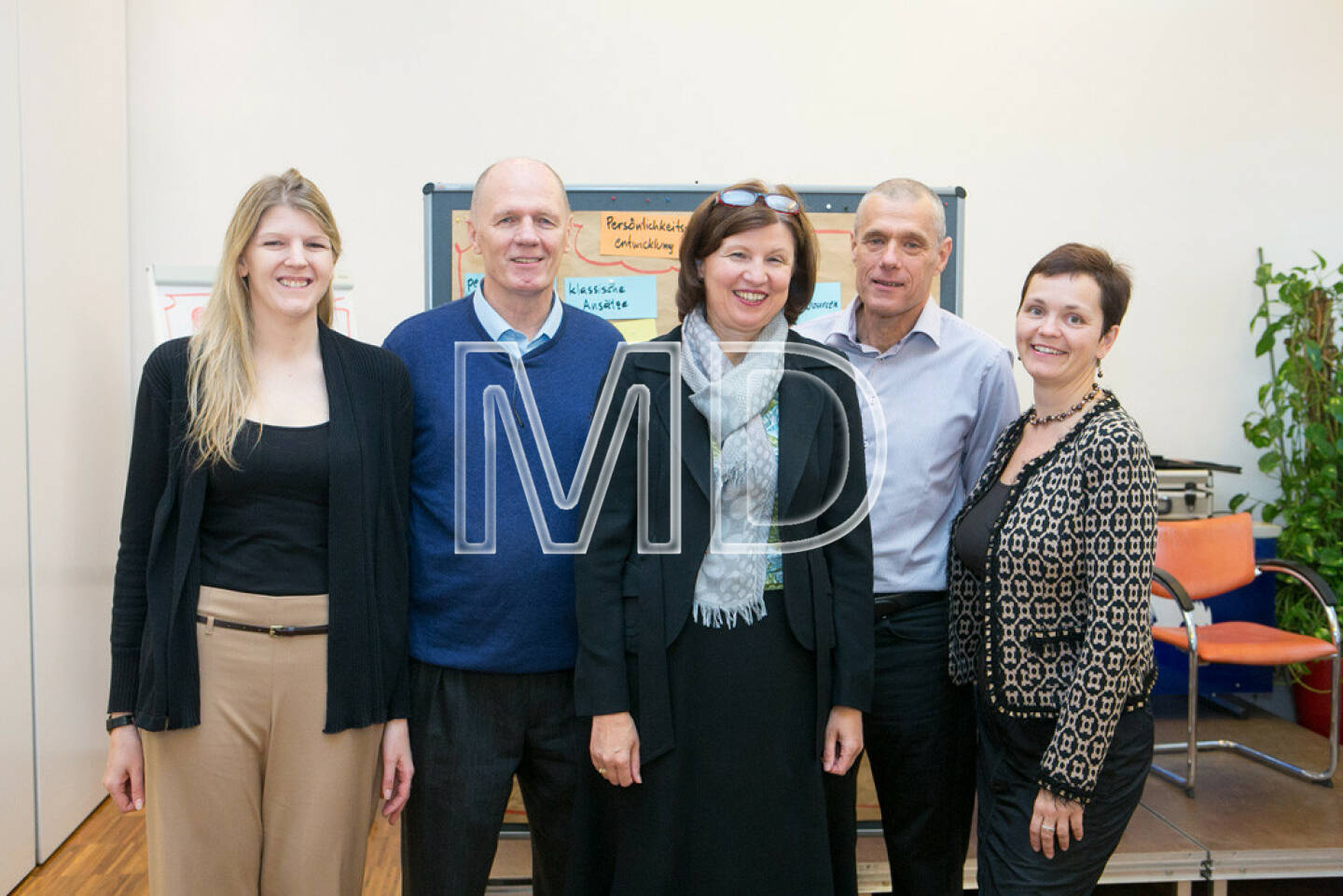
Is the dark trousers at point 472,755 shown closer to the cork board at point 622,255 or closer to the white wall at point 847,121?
the cork board at point 622,255

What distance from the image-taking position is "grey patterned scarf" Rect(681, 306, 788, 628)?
1.46 m

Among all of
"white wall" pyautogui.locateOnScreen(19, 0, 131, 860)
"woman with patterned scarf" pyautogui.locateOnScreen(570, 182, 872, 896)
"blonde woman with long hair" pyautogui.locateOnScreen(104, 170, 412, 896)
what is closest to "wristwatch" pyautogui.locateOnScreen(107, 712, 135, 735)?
"blonde woman with long hair" pyautogui.locateOnScreen(104, 170, 412, 896)

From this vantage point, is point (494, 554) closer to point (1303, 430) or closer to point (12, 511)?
point (12, 511)

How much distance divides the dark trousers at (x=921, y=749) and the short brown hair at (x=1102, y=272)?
24.6 inches

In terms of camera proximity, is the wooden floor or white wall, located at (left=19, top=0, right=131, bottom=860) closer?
the wooden floor

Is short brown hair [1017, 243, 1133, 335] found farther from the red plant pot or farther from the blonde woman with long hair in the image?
the red plant pot

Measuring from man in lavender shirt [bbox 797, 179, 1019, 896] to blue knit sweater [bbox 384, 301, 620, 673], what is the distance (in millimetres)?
609

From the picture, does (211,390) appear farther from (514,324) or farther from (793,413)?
(793,413)

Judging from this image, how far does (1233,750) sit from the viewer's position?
319 cm

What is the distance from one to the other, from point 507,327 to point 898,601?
2.97 ft

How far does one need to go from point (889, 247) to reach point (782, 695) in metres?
0.87

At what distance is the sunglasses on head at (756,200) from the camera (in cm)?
148

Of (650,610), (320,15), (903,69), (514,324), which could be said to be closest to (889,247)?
(514,324)

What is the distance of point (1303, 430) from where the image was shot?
3.90 meters
